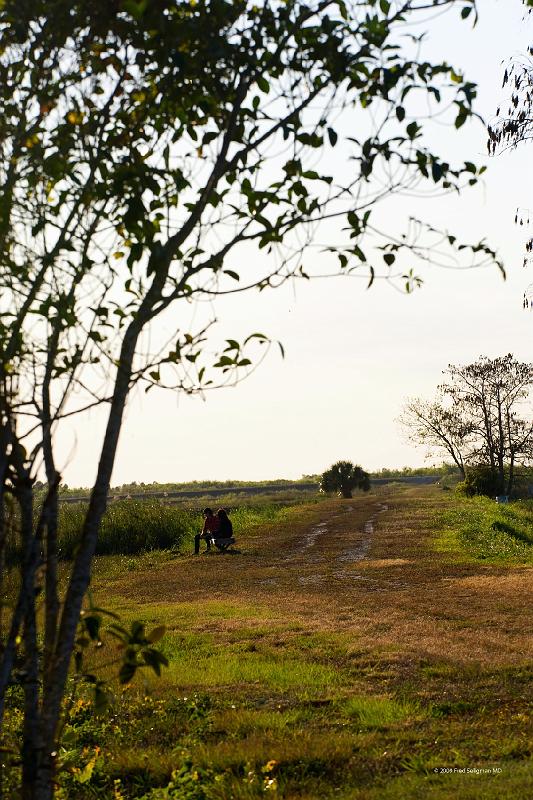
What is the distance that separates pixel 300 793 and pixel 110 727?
7.54 ft

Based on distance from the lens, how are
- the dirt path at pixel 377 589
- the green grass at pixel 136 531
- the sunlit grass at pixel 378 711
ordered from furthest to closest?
the green grass at pixel 136 531 → the dirt path at pixel 377 589 → the sunlit grass at pixel 378 711

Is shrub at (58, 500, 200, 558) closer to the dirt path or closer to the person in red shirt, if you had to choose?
the person in red shirt

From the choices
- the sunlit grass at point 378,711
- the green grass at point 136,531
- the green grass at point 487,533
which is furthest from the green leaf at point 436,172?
the green grass at point 136,531

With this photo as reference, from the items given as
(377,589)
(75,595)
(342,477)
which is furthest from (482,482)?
(75,595)

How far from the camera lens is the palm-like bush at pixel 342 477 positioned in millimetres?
54281

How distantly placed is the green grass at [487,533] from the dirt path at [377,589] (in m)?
0.82

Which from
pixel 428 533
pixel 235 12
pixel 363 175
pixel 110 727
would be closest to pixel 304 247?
pixel 363 175

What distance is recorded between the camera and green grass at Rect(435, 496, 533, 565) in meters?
21.0

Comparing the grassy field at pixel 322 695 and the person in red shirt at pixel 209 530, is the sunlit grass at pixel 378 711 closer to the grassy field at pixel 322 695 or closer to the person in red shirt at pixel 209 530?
the grassy field at pixel 322 695

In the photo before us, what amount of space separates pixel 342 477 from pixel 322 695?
46.0m

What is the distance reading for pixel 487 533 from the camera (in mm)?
26016

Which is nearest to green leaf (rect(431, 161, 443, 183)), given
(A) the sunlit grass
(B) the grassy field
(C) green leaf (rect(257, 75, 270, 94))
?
(C) green leaf (rect(257, 75, 270, 94))

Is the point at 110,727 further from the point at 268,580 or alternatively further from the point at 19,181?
the point at 268,580

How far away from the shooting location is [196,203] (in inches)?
188
